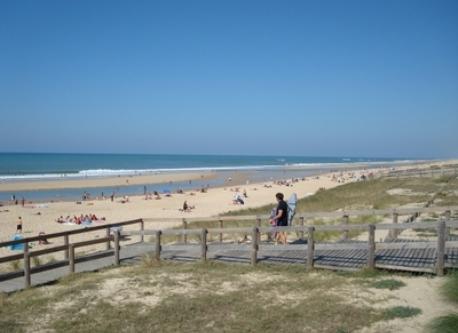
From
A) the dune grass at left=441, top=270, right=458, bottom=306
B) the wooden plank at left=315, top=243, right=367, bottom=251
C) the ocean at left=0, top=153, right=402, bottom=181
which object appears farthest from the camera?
the ocean at left=0, top=153, right=402, bottom=181

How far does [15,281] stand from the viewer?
10102mm

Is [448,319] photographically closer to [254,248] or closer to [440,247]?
[440,247]

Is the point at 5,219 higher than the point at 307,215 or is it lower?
lower

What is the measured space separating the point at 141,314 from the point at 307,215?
708 centimetres

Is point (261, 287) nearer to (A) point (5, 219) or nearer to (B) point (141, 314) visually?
(B) point (141, 314)

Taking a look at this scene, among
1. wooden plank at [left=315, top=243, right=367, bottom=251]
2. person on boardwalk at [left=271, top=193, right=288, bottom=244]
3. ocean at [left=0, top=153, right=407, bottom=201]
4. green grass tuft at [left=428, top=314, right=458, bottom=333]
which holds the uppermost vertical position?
person on boardwalk at [left=271, top=193, right=288, bottom=244]

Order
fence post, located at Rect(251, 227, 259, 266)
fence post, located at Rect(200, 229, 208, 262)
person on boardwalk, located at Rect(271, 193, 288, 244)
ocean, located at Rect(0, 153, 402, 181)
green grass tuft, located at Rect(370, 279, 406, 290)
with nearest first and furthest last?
1. green grass tuft, located at Rect(370, 279, 406, 290)
2. fence post, located at Rect(251, 227, 259, 266)
3. fence post, located at Rect(200, 229, 208, 262)
4. person on boardwalk, located at Rect(271, 193, 288, 244)
5. ocean, located at Rect(0, 153, 402, 181)

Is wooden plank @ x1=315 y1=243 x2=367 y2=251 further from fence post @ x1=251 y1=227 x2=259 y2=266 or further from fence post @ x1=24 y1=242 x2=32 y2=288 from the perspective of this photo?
fence post @ x1=24 y1=242 x2=32 y2=288

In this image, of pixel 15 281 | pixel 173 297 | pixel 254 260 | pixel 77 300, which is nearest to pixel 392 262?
pixel 254 260

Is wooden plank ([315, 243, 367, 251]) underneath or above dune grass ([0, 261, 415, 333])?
above

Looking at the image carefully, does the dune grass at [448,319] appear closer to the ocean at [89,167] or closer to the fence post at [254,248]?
the fence post at [254,248]

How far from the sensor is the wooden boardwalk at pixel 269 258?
9453mm

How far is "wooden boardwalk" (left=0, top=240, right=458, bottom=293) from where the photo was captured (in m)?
9.45

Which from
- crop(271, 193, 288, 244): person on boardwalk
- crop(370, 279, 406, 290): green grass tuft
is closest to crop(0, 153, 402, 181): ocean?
crop(271, 193, 288, 244): person on boardwalk
